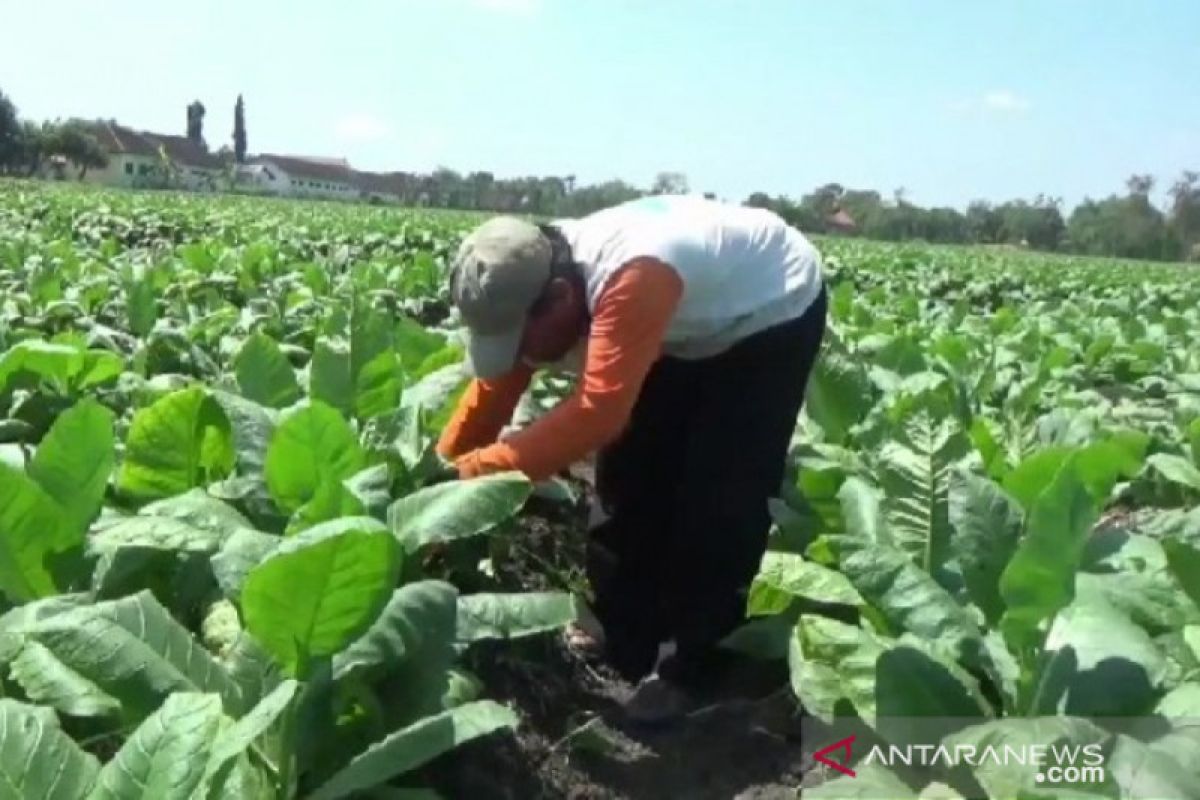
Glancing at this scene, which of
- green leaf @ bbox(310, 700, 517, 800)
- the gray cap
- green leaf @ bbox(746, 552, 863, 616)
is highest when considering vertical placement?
the gray cap

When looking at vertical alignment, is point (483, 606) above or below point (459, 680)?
above

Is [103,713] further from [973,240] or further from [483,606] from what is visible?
[973,240]

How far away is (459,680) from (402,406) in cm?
93

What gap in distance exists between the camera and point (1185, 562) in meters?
2.32

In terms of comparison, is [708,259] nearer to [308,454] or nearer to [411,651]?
[308,454]

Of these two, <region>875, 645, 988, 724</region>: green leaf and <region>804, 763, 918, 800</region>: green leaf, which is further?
<region>875, 645, 988, 724</region>: green leaf

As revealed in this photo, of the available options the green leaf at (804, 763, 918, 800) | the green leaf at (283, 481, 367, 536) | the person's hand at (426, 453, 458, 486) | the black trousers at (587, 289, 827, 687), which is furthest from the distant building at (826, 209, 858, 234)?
the green leaf at (804, 763, 918, 800)

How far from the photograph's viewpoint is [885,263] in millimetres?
19328

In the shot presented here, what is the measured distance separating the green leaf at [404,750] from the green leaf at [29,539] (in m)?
0.64

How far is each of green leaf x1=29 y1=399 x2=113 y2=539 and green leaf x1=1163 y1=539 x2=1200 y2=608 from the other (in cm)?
169

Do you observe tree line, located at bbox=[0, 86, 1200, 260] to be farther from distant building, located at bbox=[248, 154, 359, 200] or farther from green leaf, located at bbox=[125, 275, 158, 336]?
green leaf, located at bbox=[125, 275, 158, 336]

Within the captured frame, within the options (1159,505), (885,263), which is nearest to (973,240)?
(885,263)

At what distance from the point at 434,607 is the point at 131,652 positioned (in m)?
Answer: 0.42

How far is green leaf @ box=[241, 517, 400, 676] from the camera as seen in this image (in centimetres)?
185
